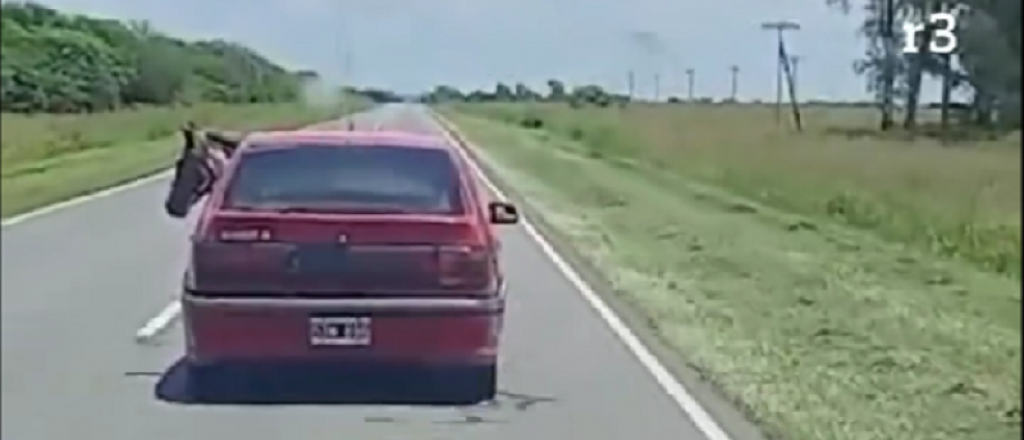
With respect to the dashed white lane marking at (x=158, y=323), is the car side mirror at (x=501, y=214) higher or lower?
higher

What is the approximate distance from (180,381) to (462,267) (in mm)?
1900

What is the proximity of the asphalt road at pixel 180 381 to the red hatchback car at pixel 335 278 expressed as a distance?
0.33 metres

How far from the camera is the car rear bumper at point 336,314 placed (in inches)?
420

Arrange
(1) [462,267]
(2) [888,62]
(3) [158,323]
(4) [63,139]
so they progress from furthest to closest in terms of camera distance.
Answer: (2) [888,62], (3) [158,323], (1) [462,267], (4) [63,139]

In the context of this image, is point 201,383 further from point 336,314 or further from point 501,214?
point 501,214

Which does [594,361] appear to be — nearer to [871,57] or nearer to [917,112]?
[871,57]

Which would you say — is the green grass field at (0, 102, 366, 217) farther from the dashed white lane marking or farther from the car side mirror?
the dashed white lane marking

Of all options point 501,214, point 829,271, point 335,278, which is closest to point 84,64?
point 335,278

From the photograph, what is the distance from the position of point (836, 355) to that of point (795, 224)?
1562 centimetres

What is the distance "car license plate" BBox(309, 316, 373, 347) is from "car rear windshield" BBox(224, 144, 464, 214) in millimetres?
645

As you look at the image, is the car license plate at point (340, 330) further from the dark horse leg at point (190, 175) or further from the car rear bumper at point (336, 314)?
the dark horse leg at point (190, 175)

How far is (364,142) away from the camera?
Answer: 11.7 meters

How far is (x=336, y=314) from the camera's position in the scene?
35.0 feet

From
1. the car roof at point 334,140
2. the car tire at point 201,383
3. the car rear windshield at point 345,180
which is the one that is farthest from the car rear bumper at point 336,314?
the car roof at point 334,140
